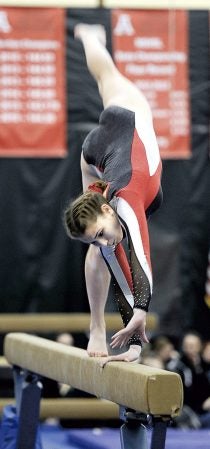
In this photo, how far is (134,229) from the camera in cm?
409

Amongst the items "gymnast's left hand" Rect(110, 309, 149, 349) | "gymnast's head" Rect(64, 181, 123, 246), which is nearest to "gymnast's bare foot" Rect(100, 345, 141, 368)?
"gymnast's left hand" Rect(110, 309, 149, 349)

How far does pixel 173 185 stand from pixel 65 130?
127cm

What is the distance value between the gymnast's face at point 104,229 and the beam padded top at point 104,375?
0.51 meters

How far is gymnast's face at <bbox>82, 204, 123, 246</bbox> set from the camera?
4031mm

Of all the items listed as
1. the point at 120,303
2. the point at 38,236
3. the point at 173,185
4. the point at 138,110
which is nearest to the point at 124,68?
the point at 173,185

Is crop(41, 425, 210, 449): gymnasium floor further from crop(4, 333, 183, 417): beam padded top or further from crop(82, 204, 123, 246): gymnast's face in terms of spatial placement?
crop(82, 204, 123, 246): gymnast's face

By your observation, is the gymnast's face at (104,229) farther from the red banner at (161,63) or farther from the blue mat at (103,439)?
the red banner at (161,63)

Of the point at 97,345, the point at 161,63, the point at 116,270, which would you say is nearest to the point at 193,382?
the point at 161,63

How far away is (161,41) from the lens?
32.6 ft

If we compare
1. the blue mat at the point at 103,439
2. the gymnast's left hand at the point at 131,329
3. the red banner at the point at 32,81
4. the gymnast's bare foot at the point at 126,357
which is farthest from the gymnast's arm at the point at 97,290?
the red banner at the point at 32,81

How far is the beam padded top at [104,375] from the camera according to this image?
3.59 meters

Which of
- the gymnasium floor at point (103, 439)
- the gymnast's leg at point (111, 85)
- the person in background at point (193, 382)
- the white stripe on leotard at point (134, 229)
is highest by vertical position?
the gymnast's leg at point (111, 85)

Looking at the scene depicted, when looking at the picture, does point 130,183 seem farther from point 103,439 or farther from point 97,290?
point 103,439

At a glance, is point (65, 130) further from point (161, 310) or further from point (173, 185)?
point (161, 310)
